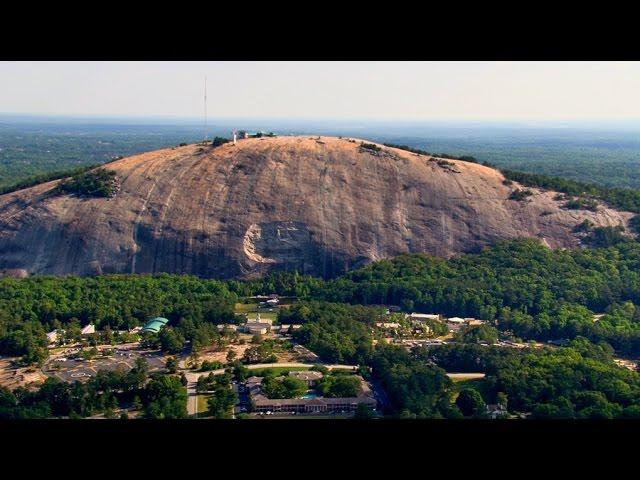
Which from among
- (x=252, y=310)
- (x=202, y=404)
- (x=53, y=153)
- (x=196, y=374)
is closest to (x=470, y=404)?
(x=202, y=404)

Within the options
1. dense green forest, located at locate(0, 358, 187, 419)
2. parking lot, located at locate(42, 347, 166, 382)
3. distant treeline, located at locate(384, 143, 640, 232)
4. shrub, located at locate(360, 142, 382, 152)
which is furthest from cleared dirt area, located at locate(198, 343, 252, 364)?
distant treeline, located at locate(384, 143, 640, 232)

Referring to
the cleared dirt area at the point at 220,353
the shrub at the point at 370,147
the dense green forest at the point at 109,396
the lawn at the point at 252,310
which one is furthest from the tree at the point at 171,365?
the shrub at the point at 370,147

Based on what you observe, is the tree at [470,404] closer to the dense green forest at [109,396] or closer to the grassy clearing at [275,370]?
the grassy clearing at [275,370]

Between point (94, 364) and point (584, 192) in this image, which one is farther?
point (584, 192)

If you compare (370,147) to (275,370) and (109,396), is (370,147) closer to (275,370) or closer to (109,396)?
(275,370)
